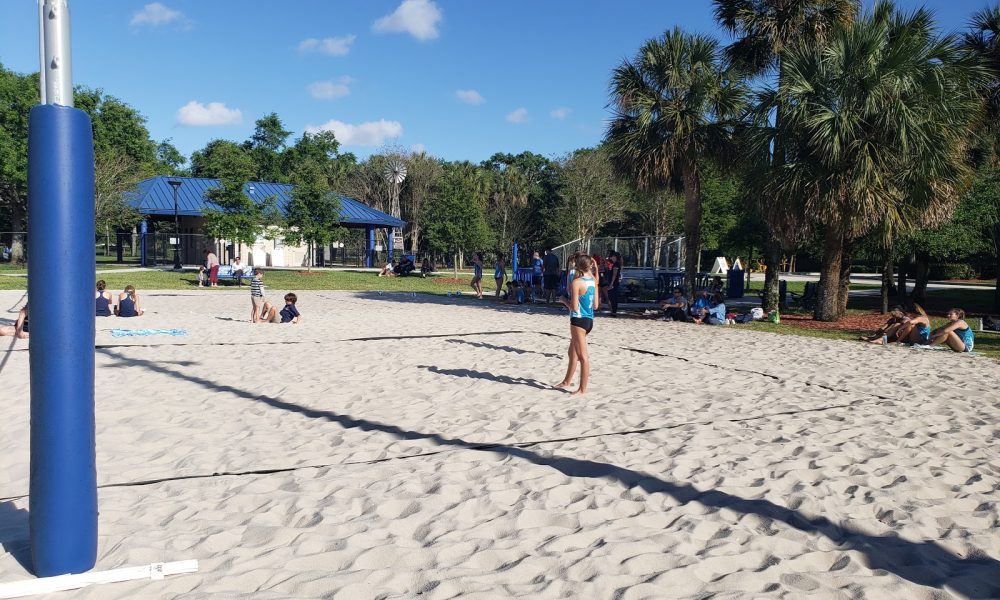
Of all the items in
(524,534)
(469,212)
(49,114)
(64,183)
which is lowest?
(524,534)

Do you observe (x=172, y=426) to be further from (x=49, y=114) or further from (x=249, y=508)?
(x=49, y=114)

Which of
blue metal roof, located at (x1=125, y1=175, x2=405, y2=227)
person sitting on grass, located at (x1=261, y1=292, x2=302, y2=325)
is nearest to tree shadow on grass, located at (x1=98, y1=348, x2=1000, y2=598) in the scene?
person sitting on grass, located at (x1=261, y1=292, x2=302, y2=325)

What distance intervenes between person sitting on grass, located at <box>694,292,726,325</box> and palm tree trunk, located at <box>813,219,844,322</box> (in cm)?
260

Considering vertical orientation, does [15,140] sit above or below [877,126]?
above

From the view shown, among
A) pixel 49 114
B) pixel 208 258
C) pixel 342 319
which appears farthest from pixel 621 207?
pixel 49 114

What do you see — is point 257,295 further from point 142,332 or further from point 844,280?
point 844,280

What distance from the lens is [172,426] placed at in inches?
253

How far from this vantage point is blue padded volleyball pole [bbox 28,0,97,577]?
3330 millimetres

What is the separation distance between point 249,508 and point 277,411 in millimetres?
2638

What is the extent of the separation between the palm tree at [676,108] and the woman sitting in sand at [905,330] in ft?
22.6

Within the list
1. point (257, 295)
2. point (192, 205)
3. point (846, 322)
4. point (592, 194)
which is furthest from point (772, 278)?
point (592, 194)

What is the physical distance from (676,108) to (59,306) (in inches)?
691

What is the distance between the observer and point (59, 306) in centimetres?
335

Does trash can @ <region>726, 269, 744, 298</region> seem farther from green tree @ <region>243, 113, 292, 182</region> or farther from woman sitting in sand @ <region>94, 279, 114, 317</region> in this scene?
green tree @ <region>243, 113, 292, 182</region>
